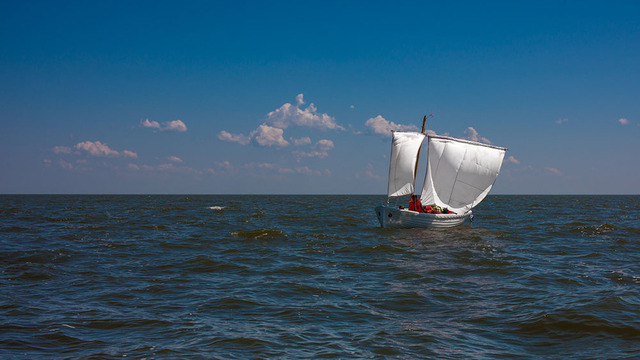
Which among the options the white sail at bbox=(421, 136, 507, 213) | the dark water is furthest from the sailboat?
the dark water

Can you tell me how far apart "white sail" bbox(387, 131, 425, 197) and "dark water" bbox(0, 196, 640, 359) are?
474 inches

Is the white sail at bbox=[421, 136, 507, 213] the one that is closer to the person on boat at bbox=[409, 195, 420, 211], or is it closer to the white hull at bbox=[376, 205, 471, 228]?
the person on boat at bbox=[409, 195, 420, 211]

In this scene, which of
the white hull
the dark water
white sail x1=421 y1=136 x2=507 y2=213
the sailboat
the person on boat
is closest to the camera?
the dark water

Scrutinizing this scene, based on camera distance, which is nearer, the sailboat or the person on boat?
the person on boat

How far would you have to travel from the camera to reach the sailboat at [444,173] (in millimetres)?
37125

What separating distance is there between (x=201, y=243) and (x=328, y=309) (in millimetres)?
15929

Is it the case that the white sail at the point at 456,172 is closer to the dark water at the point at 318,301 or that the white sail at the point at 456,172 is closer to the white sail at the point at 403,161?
the white sail at the point at 403,161

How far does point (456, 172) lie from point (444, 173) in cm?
108

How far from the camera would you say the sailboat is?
37.1 m

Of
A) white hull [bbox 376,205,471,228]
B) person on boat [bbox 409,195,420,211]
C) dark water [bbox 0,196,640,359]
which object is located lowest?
dark water [bbox 0,196,640,359]

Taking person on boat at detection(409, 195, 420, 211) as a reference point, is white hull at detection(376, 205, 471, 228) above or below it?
below

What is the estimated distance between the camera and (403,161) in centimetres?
3716

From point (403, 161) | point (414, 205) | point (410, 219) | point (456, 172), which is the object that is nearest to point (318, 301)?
point (410, 219)

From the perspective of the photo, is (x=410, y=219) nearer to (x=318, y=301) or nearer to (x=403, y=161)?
(x=403, y=161)
